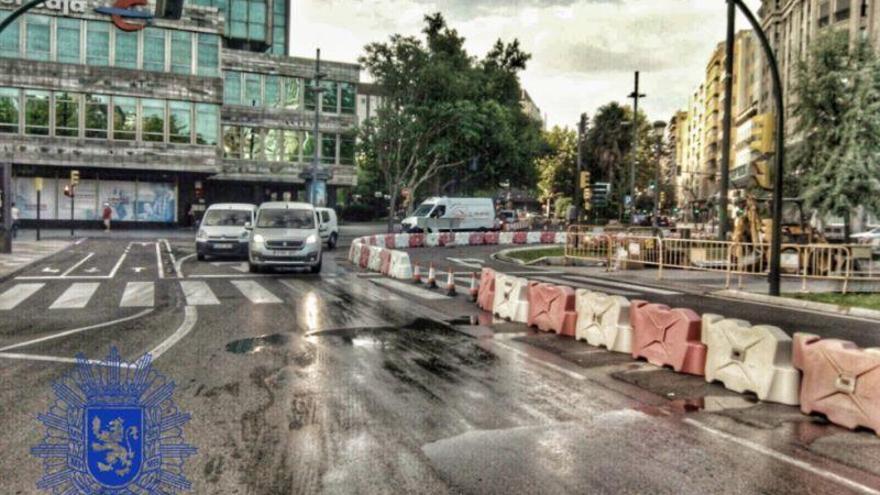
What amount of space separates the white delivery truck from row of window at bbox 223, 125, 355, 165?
423 inches

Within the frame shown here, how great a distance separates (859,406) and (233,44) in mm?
65048

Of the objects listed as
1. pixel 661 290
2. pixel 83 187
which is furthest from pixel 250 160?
pixel 661 290

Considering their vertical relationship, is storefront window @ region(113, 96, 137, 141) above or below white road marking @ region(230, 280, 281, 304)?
above

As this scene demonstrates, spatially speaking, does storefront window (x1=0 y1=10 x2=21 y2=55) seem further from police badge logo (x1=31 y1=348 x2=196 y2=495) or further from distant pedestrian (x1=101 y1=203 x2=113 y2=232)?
police badge logo (x1=31 y1=348 x2=196 y2=495)

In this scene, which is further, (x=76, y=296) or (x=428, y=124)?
(x=428, y=124)

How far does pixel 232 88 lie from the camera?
165 ft

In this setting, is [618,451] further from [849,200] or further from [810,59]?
[810,59]

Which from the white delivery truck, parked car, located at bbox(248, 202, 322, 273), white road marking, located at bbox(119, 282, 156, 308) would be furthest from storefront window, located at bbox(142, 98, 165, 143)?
white road marking, located at bbox(119, 282, 156, 308)

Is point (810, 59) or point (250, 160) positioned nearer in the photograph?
point (810, 59)

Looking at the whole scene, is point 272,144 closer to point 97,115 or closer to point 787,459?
point 97,115

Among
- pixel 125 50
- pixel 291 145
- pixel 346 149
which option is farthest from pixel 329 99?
pixel 125 50

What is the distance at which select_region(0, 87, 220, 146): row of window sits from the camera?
4259 centimetres

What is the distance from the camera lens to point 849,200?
91.1ft

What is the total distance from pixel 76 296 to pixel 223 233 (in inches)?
349
